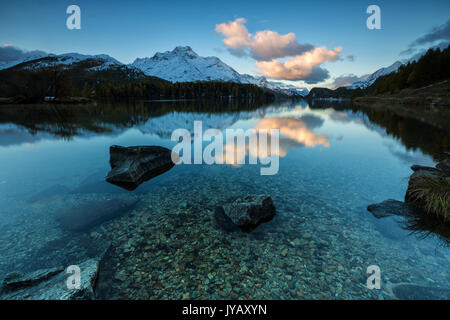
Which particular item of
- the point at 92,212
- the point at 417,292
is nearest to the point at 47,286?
the point at 92,212

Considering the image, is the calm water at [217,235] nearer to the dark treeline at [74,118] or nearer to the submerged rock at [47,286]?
→ the submerged rock at [47,286]

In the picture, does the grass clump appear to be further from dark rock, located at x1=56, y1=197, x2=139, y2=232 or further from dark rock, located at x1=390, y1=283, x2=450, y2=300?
dark rock, located at x1=56, y1=197, x2=139, y2=232

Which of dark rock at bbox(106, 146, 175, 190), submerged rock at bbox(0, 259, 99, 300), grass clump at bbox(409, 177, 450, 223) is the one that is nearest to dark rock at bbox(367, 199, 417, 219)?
grass clump at bbox(409, 177, 450, 223)

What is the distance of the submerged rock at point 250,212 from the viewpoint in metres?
9.46

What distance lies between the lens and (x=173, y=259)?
747 cm

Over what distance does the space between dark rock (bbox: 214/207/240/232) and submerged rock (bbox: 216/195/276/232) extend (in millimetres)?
149

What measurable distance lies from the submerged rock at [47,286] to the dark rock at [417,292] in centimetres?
944

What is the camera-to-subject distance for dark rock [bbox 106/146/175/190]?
47.9 ft

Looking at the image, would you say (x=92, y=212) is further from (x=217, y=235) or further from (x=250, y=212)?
(x=250, y=212)

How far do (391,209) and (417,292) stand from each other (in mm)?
5588

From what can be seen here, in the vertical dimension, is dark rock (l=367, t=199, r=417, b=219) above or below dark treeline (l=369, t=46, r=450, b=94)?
below

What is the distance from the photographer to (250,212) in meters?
9.54
